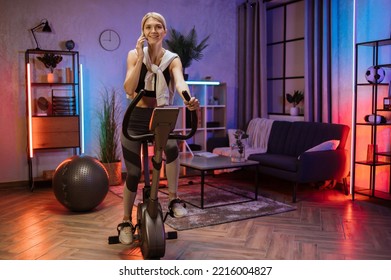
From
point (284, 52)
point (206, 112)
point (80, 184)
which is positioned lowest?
point (80, 184)

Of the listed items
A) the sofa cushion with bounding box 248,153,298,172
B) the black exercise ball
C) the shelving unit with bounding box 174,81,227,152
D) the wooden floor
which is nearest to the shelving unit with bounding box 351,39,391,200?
the wooden floor

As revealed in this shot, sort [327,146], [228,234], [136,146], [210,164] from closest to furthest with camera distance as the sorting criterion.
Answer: [136,146], [228,234], [210,164], [327,146]

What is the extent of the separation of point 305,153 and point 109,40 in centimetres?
299

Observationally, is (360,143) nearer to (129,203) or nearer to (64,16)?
(129,203)

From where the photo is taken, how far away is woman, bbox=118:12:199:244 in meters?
2.79

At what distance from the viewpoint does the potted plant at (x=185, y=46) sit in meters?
6.34

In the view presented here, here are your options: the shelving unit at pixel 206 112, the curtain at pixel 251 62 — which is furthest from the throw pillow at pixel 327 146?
the shelving unit at pixel 206 112

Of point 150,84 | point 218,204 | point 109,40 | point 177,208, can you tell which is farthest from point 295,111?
point 150,84

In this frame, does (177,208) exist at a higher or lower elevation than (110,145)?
lower

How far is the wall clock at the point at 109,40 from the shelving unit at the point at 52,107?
412 mm

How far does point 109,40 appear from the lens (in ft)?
20.1

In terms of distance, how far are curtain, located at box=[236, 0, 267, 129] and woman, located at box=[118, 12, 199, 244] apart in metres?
3.75

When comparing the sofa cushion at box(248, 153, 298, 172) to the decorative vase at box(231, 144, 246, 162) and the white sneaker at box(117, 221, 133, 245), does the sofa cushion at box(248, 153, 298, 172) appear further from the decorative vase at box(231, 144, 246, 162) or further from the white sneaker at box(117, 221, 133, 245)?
the white sneaker at box(117, 221, 133, 245)

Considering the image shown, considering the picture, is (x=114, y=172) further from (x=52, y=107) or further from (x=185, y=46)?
A: (x=185, y=46)
